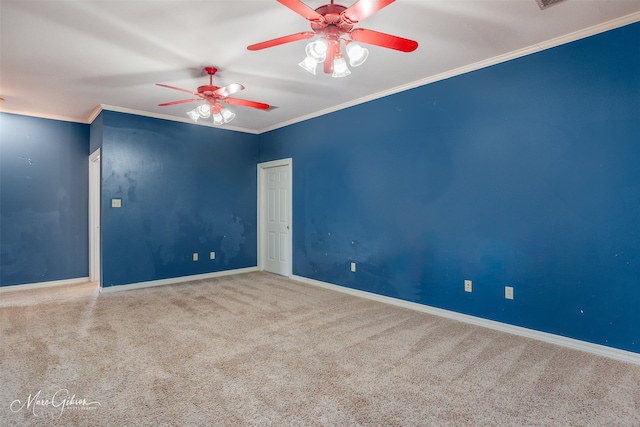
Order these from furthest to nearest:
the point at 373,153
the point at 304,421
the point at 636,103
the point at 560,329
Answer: the point at 373,153 < the point at 560,329 < the point at 636,103 < the point at 304,421

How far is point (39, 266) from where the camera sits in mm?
5062

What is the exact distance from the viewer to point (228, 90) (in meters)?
3.13

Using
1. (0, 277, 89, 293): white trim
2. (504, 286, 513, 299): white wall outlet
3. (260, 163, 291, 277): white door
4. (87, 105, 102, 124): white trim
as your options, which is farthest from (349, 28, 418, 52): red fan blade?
(0, 277, 89, 293): white trim

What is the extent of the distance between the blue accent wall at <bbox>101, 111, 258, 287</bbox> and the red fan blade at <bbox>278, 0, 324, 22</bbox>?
13.5ft

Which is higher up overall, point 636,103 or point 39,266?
point 636,103

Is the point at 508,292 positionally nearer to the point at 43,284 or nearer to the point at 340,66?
the point at 340,66

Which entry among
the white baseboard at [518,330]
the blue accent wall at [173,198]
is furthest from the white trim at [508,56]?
the white baseboard at [518,330]

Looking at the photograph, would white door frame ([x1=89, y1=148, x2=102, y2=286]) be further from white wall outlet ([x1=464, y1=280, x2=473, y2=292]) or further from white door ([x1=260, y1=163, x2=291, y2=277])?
white wall outlet ([x1=464, y1=280, x2=473, y2=292])

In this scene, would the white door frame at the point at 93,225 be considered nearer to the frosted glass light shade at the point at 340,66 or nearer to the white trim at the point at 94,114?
the white trim at the point at 94,114

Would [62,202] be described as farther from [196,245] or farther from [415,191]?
[415,191]

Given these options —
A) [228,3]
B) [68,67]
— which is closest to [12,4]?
[68,67]

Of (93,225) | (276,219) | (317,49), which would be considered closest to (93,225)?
(93,225)

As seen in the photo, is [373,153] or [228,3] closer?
[228,3]

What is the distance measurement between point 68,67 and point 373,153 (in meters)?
3.48
